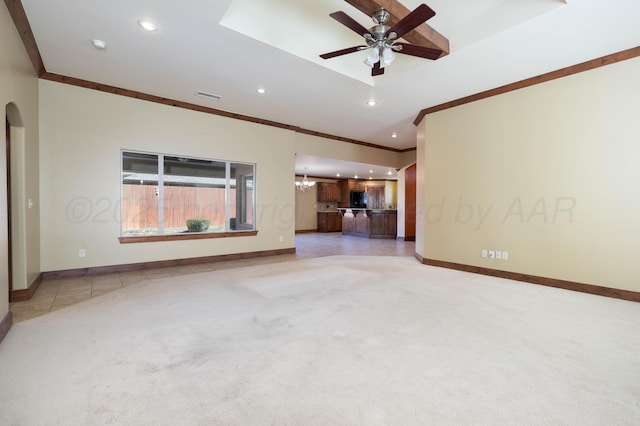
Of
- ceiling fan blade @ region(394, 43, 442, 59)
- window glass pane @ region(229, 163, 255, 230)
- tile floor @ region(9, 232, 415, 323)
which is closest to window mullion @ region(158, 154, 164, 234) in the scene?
tile floor @ region(9, 232, 415, 323)

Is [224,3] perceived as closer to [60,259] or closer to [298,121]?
[298,121]

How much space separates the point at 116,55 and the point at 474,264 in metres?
6.10

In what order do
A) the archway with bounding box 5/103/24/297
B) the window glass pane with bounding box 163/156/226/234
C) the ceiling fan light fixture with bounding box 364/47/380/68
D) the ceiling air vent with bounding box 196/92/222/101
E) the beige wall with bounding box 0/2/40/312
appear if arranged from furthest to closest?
the window glass pane with bounding box 163/156/226/234, the ceiling air vent with bounding box 196/92/222/101, the archway with bounding box 5/103/24/297, the ceiling fan light fixture with bounding box 364/47/380/68, the beige wall with bounding box 0/2/40/312

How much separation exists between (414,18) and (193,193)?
4878 mm

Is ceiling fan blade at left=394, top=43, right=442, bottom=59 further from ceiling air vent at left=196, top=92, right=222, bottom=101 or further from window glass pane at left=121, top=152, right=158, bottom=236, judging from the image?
window glass pane at left=121, top=152, right=158, bottom=236

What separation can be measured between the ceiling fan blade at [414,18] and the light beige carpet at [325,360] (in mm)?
2695

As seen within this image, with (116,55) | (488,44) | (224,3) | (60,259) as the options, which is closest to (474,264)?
(488,44)

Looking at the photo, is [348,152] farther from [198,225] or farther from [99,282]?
[99,282]

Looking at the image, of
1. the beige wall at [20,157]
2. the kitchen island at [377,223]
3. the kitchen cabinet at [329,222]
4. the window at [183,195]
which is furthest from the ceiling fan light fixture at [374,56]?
the kitchen cabinet at [329,222]

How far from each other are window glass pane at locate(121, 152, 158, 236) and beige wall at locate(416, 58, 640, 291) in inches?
204

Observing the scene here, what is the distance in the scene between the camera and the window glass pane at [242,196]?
6344 millimetres

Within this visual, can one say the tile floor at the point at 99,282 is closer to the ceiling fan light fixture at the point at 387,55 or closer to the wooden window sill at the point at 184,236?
the wooden window sill at the point at 184,236

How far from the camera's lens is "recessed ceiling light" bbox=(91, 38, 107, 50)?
3.44m

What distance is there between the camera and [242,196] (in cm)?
649
